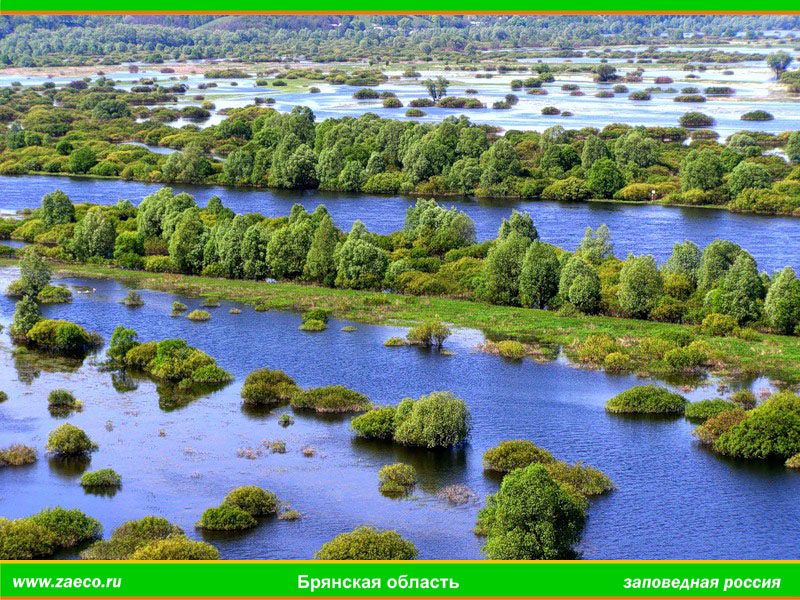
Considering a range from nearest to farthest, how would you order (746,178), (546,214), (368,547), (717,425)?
(368,547), (717,425), (546,214), (746,178)

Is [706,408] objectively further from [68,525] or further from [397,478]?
[68,525]

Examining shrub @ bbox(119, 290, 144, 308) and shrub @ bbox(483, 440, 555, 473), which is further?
shrub @ bbox(119, 290, 144, 308)

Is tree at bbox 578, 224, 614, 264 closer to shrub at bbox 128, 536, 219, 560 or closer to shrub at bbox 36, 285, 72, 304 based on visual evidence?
shrub at bbox 36, 285, 72, 304

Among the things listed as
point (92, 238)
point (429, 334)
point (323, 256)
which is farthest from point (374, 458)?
point (92, 238)

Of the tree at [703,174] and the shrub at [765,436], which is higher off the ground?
the tree at [703,174]

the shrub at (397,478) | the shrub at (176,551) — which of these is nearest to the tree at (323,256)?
the shrub at (397,478)

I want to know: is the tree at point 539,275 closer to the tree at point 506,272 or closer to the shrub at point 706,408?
the tree at point 506,272

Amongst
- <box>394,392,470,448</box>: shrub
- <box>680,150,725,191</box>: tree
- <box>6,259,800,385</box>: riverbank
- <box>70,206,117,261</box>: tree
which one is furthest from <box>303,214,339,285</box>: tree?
<box>680,150,725,191</box>: tree
